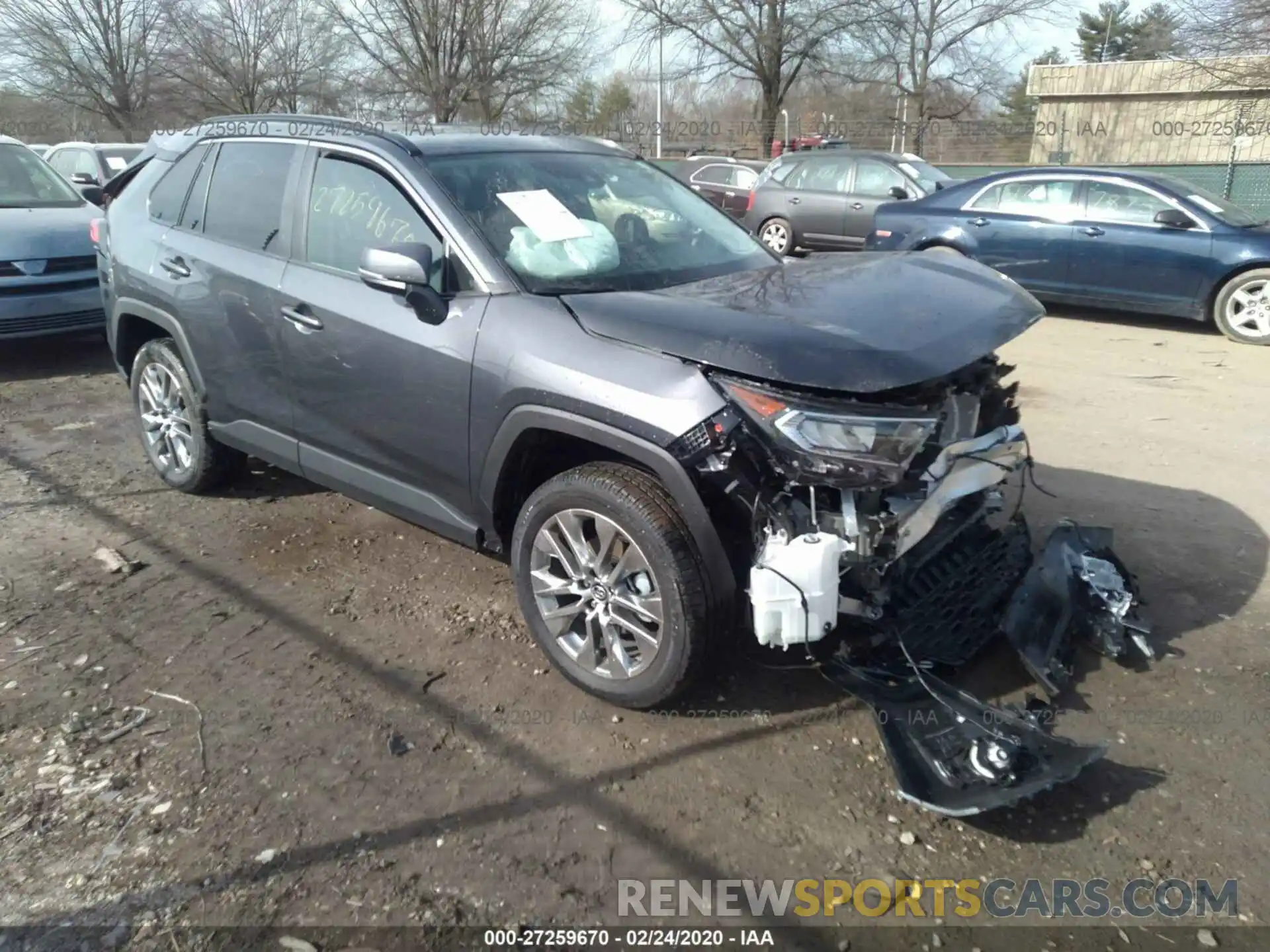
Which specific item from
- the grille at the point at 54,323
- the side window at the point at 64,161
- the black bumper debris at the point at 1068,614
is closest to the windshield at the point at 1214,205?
the black bumper debris at the point at 1068,614

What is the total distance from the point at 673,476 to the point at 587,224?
1336 mm

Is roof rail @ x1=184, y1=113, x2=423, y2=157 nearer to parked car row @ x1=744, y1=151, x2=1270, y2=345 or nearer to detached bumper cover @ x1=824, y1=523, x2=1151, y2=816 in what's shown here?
detached bumper cover @ x1=824, y1=523, x2=1151, y2=816

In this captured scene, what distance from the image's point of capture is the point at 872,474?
274 centimetres

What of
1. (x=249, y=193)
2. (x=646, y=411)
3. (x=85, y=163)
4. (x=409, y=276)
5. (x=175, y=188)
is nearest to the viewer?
(x=646, y=411)

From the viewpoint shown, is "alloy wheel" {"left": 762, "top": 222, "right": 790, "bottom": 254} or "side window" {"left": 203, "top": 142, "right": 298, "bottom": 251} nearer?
"side window" {"left": 203, "top": 142, "right": 298, "bottom": 251}

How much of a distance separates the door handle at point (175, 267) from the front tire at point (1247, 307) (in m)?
8.83

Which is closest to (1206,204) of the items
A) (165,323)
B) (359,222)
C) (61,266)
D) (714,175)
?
(359,222)

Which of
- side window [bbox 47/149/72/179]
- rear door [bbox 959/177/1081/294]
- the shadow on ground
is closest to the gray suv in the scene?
the shadow on ground

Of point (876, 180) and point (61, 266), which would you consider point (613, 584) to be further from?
point (876, 180)

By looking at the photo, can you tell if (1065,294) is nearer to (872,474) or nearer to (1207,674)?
(1207,674)

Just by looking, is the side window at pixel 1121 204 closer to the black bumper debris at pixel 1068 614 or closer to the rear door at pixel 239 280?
the black bumper debris at pixel 1068 614

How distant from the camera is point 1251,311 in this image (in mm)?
Answer: 8742

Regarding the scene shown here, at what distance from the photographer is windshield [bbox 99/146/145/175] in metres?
12.7

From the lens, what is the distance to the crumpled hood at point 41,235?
7609 millimetres
